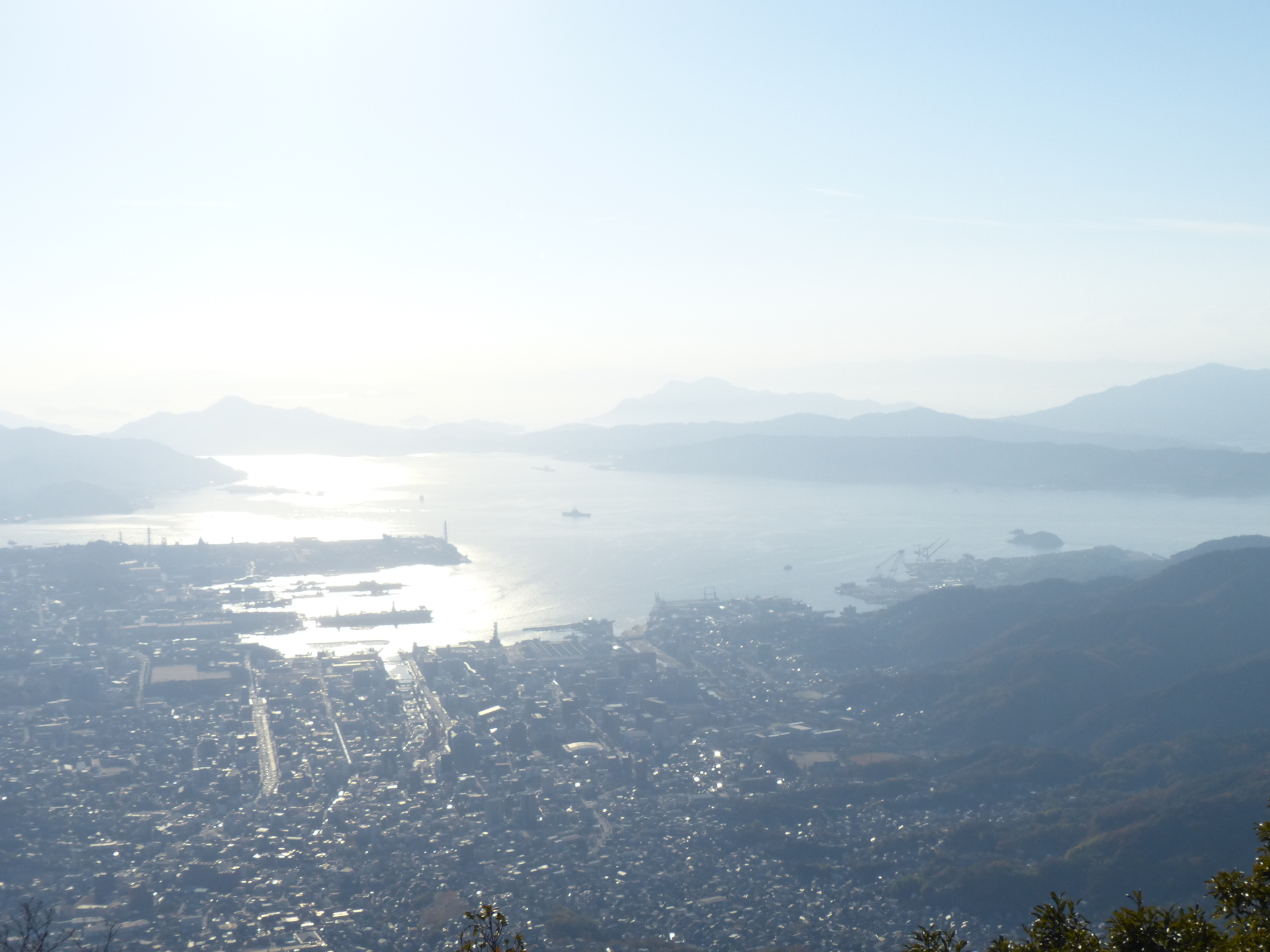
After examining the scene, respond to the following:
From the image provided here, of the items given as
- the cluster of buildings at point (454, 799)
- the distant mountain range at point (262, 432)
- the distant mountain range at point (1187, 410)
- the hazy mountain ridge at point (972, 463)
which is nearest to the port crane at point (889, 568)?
the cluster of buildings at point (454, 799)

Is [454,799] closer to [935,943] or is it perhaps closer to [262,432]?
[935,943]

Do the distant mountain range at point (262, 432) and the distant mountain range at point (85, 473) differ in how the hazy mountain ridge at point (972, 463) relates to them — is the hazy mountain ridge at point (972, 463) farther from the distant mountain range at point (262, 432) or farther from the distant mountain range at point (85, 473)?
the distant mountain range at point (262, 432)

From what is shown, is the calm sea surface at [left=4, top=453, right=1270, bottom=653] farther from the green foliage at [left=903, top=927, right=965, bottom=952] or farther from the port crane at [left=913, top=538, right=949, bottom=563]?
the green foliage at [left=903, top=927, right=965, bottom=952]

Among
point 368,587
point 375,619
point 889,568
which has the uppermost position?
point 889,568

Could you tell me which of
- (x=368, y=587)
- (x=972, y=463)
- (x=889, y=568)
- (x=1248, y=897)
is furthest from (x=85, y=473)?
(x=1248, y=897)

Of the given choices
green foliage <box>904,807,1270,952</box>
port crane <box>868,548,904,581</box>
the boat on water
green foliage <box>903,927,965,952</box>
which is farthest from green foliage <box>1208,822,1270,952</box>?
the boat on water

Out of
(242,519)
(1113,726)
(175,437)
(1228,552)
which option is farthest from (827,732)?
(175,437)
